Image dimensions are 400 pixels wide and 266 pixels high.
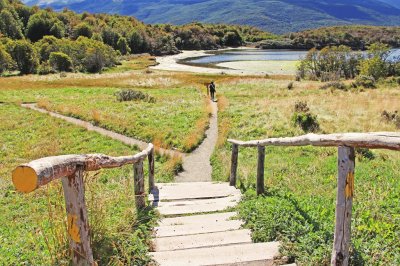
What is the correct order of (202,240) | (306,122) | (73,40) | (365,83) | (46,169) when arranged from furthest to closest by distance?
1. (73,40)
2. (365,83)
3. (306,122)
4. (202,240)
5. (46,169)

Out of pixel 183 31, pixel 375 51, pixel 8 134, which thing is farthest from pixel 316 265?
pixel 183 31

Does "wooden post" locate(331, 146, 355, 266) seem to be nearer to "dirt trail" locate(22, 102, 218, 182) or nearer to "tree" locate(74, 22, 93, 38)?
"dirt trail" locate(22, 102, 218, 182)

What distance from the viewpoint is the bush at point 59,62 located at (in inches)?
3186

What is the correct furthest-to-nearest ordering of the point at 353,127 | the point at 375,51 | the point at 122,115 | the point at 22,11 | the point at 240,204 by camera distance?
the point at 22,11 < the point at 375,51 < the point at 122,115 < the point at 353,127 < the point at 240,204

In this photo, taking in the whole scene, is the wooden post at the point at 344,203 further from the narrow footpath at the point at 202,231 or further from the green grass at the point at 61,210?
the green grass at the point at 61,210

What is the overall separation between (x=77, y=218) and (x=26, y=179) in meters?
0.98

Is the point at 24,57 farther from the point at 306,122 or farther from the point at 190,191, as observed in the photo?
the point at 190,191

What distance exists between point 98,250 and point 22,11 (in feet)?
652

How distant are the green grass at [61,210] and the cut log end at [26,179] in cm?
132

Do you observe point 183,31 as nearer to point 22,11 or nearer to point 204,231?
point 22,11

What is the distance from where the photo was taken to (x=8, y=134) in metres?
22.3

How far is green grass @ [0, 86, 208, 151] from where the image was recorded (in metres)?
20.8

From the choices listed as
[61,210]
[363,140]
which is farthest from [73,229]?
[363,140]

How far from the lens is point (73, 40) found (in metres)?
144
